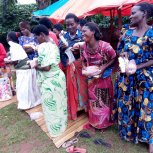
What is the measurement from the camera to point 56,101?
333 cm

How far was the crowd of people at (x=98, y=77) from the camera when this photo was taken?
2.63 m

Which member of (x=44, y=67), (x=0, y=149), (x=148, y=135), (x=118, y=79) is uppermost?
(x=44, y=67)

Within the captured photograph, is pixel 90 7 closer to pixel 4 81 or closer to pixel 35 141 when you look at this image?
pixel 4 81

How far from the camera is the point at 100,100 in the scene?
10.8 feet

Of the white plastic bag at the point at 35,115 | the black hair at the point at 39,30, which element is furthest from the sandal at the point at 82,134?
the black hair at the point at 39,30

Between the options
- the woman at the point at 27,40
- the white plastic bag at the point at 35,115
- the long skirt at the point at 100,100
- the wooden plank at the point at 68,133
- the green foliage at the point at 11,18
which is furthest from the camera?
the green foliage at the point at 11,18

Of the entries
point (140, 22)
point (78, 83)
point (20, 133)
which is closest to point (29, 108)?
point (20, 133)

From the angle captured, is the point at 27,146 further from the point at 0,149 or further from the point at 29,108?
the point at 29,108

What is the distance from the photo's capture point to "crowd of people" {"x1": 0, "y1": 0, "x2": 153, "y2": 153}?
2631 millimetres

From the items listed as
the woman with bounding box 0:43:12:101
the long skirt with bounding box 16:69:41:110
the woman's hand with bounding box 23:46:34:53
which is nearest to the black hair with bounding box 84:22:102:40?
the woman's hand with bounding box 23:46:34:53

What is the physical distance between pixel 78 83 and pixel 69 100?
34 cm

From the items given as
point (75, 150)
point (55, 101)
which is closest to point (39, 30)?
point (55, 101)

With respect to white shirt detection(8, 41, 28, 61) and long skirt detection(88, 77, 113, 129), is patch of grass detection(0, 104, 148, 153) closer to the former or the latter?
long skirt detection(88, 77, 113, 129)

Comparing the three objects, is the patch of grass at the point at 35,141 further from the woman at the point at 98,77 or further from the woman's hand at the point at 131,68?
the woman's hand at the point at 131,68
